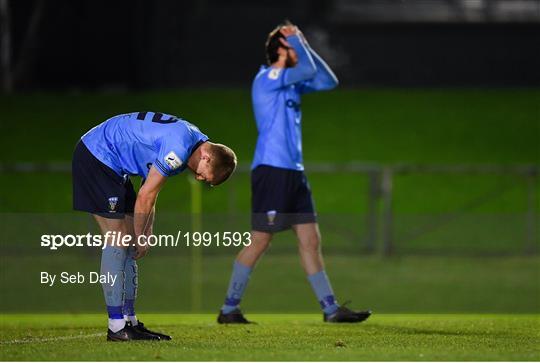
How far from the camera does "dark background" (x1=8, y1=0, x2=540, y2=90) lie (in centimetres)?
2789

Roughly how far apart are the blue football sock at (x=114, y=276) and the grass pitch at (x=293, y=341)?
22 centimetres

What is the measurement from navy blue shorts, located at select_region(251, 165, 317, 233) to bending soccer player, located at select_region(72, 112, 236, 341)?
73.9 inches

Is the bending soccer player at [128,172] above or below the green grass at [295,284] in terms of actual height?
above

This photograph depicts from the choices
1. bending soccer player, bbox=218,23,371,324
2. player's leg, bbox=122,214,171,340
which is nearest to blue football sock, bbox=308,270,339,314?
bending soccer player, bbox=218,23,371,324

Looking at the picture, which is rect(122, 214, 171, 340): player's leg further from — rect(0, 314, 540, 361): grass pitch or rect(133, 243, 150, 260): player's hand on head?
rect(0, 314, 540, 361): grass pitch

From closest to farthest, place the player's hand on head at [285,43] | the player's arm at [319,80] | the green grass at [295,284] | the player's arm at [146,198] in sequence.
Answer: the player's arm at [146,198] < the player's hand on head at [285,43] < the player's arm at [319,80] < the green grass at [295,284]

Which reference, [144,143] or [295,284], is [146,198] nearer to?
[144,143]

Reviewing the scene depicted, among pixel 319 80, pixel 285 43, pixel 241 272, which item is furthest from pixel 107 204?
pixel 319 80

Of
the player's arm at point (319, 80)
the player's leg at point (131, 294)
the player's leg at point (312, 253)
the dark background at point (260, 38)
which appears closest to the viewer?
the player's leg at point (131, 294)

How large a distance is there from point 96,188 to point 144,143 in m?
0.43

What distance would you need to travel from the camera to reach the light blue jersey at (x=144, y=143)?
30.0ft

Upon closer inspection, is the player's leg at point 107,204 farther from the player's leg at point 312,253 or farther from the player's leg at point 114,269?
the player's leg at point 312,253

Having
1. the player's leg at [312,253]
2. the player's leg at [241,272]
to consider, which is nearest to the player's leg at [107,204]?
the player's leg at [241,272]

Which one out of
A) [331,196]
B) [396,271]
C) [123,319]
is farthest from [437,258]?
[123,319]
